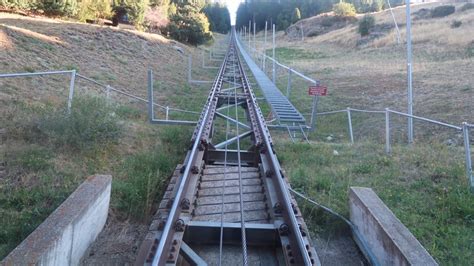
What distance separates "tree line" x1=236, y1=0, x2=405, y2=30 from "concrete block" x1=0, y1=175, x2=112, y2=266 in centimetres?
9263

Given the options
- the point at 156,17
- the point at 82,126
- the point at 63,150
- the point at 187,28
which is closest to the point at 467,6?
the point at 187,28

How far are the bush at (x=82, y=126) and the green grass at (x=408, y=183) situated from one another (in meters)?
2.71

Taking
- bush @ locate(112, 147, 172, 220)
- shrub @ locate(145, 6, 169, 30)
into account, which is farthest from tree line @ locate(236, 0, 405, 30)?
bush @ locate(112, 147, 172, 220)

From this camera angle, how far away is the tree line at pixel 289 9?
97062 millimetres

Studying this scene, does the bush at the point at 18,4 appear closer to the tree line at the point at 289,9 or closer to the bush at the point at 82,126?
the bush at the point at 82,126

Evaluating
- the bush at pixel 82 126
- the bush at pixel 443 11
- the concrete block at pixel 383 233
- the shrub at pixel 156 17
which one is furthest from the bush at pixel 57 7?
the bush at pixel 443 11

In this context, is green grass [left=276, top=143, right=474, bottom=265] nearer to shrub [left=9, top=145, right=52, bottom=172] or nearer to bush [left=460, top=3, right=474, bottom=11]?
shrub [left=9, top=145, right=52, bottom=172]

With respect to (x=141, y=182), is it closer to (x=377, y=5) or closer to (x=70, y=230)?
(x=70, y=230)

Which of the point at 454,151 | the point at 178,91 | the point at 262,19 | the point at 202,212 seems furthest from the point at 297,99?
the point at 262,19

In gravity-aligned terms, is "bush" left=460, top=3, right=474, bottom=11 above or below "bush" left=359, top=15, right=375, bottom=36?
above

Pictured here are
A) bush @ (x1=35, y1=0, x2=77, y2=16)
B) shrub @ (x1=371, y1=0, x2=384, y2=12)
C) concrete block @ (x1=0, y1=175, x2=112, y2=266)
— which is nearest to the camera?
concrete block @ (x1=0, y1=175, x2=112, y2=266)

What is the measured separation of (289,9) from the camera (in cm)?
11169

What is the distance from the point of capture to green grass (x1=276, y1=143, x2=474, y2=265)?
14.8 feet

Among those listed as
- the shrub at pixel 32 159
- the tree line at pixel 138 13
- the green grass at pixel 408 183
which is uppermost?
the tree line at pixel 138 13
